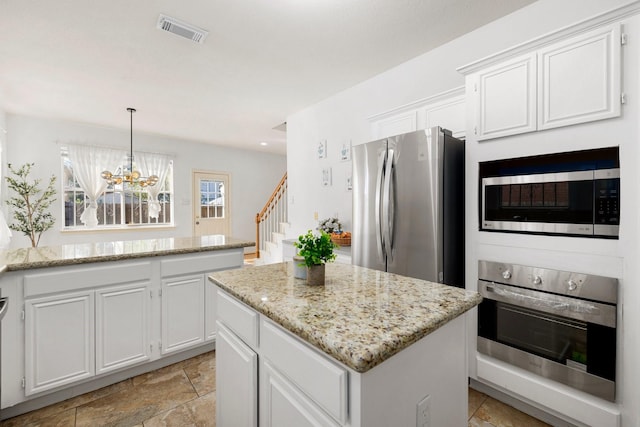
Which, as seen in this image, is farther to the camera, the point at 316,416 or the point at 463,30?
the point at 463,30

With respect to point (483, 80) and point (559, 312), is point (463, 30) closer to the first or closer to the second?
point (483, 80)

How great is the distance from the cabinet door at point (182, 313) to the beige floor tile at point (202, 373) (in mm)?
154

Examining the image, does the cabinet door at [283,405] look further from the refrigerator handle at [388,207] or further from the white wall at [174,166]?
the white wall at [174,166]

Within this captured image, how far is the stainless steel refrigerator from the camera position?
80.8 inches

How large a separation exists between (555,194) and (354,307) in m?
1.46

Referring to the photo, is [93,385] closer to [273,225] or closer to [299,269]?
[299,269]

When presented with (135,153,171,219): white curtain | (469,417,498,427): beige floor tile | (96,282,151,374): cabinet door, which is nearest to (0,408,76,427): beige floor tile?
(96,282,151,374): cabinet door

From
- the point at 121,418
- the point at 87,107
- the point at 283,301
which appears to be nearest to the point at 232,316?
the point at 283,301

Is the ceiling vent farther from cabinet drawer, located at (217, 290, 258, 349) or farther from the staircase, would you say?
the staircase

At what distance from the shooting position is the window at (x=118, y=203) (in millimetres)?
5281

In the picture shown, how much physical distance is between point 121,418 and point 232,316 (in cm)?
122

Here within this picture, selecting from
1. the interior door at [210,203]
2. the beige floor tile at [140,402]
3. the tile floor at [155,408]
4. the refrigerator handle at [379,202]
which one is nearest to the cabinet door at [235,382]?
the tile floor at [155,408]

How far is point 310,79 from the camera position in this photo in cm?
344

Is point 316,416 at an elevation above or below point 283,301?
below
